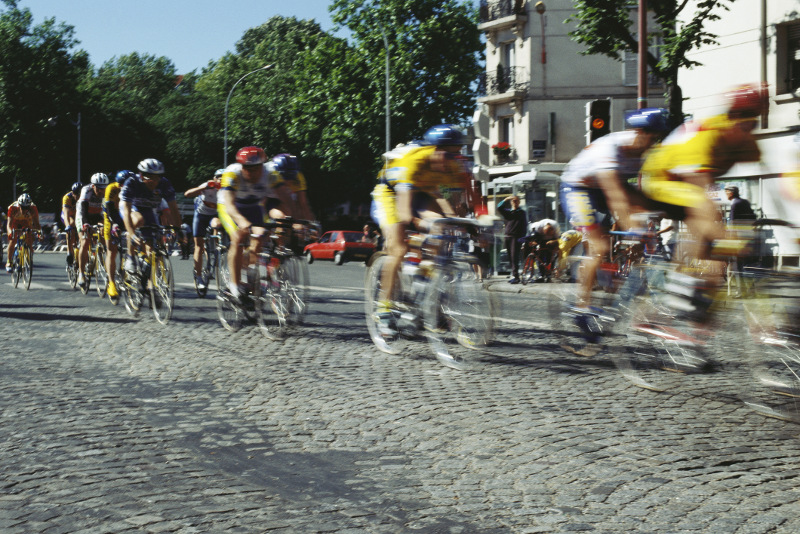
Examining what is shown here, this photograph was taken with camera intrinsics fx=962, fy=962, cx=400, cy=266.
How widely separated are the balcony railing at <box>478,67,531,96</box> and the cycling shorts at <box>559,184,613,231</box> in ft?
117

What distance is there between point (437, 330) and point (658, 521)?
12.6 feet

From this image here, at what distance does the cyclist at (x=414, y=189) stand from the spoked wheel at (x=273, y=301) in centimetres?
141

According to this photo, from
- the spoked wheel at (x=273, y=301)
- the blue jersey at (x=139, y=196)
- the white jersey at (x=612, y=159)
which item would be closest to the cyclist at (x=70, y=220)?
the blue jersey at (x=139, y=196)

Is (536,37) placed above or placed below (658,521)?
above

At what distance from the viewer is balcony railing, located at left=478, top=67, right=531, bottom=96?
4247 cm


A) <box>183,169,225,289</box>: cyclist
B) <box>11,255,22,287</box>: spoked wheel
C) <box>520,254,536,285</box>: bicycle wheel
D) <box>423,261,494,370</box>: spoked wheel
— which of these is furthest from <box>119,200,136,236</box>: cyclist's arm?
<box>520,254,536,285</box>: bicycle wheel

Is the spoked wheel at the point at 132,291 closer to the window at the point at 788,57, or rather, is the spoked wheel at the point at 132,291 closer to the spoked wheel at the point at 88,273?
the spoked wheel at the point at 88,273

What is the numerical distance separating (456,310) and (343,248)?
99.2ft

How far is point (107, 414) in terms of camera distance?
19.0 feet

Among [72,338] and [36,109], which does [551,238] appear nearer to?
[72,338]

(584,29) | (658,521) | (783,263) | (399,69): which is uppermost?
(399,69)

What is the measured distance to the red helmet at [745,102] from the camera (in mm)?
5547

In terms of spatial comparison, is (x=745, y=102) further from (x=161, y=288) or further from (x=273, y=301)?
(x=161, y=288)

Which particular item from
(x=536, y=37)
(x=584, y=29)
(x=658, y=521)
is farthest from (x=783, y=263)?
(x=536, y=37)
